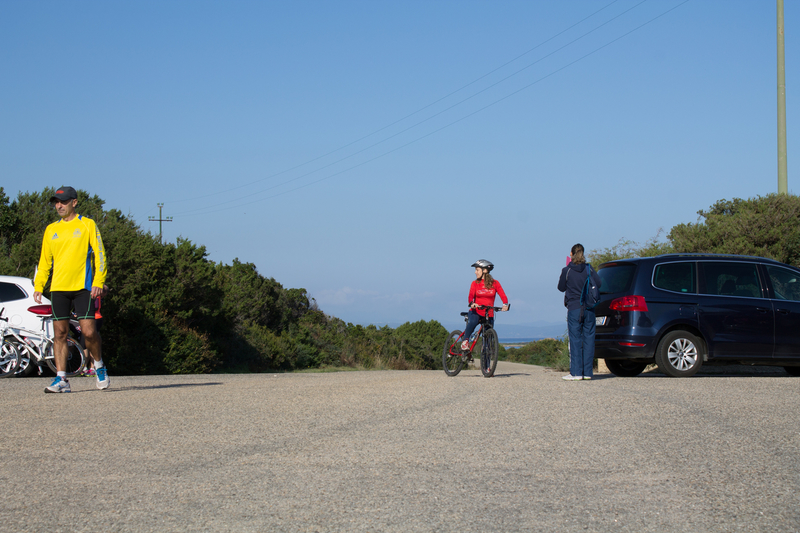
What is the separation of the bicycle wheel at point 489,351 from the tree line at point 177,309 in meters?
9.37

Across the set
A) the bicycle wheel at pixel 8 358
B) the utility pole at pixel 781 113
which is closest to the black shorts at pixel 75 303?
the bicycle wheel at pixel 8 358

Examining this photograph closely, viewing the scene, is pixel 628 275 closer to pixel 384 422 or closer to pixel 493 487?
pixel 384 422

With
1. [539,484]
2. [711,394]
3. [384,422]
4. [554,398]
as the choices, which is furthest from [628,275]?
[539,484]

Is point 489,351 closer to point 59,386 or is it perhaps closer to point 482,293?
point 482,293

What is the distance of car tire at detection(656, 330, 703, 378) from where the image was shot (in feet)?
35.9

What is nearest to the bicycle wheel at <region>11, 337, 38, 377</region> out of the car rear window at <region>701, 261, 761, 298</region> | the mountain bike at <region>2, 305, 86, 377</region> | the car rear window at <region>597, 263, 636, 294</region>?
the mountain bike at <region>2, 305, 86, 377</region>

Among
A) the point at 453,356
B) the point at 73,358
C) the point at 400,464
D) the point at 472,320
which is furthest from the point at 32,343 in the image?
the point at 400,464

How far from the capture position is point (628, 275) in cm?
1124

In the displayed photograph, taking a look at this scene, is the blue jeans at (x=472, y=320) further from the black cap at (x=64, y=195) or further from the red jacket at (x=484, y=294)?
the black cap at (x=64, y=195)

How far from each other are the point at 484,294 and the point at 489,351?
93 cm

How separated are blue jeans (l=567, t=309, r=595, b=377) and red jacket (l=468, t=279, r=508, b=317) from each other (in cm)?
135

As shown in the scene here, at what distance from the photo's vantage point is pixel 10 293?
1206 cm

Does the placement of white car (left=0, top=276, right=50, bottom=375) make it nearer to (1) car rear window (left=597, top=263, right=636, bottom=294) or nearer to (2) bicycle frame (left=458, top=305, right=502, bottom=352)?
(2) bicycle frame (left=458, top=305, right=502, bottom=352)

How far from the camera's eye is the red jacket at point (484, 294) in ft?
39.3
